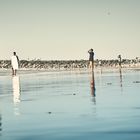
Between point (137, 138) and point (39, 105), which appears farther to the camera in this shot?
point (39, 105)

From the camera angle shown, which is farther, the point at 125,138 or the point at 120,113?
the point at 120,113

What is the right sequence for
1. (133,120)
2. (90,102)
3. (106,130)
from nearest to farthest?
(106,130)
(133,120)
(90,102)

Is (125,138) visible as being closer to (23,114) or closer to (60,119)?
(60,119)

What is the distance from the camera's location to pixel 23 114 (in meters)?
13.0

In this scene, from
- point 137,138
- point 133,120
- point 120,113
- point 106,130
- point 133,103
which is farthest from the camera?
point 133,103

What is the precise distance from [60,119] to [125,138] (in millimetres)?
3003

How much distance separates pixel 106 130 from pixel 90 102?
18.6 feet

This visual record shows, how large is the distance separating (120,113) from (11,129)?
3196 mm

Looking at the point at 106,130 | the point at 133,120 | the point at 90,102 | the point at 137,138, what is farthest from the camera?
the point at 90,102

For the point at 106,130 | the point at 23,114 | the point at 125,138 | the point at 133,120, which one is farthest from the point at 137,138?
the point at 23,114

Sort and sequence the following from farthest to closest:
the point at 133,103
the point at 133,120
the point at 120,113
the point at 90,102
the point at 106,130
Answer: the point at 90,102 < the point at 133,103 < the point at 120,113 < the point at 133,120 < the point at 106,130

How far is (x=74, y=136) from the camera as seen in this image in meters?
9.52

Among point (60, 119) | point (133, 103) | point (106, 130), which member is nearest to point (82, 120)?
point (60, 119)

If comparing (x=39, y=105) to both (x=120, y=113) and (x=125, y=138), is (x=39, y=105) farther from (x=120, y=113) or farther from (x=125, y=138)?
(x=125, y=138)
